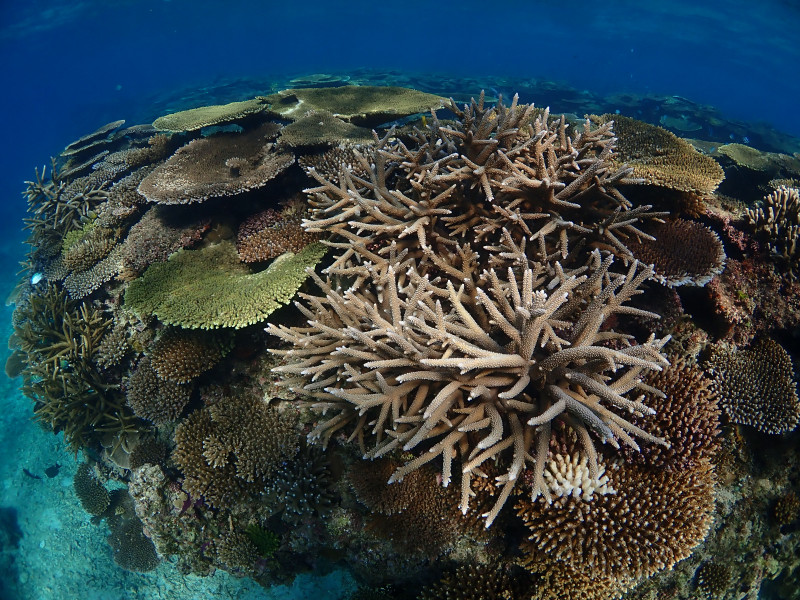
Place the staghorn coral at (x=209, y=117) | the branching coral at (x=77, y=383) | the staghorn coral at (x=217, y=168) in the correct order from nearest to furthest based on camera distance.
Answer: the staghorn coral at (x=217, y=168)
the staghorn coral at (x=209, y=117)
the branching coral at (x=77, y=383)

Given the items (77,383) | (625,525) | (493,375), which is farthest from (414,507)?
(77,383)

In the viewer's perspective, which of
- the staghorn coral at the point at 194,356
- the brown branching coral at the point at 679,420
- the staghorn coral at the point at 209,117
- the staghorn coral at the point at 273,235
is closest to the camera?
the brown branching coral at the point at 679,420

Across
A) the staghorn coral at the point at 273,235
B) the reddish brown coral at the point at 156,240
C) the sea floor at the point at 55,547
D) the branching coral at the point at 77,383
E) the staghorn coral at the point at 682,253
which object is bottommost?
the sea floor at the point at 55,547

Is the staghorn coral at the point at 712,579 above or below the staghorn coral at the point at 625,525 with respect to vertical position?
below

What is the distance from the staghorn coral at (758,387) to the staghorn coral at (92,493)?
9666 millimetres

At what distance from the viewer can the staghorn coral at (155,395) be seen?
485 cm

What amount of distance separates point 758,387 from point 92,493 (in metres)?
10.2

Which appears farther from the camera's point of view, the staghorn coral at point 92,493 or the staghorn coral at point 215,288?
the staghorn coral at point 92,493

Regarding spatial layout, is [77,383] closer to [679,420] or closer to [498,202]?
[498,202]

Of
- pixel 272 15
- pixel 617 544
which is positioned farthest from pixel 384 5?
pixel 617 544

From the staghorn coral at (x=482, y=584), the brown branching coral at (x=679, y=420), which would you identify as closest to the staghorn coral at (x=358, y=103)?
the brown branching coral at (x=679, y=420)

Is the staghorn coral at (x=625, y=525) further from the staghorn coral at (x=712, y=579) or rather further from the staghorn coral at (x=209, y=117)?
the staghorn coral at (x=209, y=117)

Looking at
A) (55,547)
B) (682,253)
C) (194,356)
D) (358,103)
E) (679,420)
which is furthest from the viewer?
(55,547)

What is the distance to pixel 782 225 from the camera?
396cm
